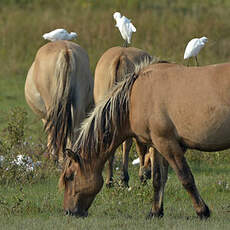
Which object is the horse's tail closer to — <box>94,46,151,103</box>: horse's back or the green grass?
<box>94,46,151,103</box>: horse's back

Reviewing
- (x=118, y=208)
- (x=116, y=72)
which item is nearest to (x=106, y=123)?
(x=118, y=208)

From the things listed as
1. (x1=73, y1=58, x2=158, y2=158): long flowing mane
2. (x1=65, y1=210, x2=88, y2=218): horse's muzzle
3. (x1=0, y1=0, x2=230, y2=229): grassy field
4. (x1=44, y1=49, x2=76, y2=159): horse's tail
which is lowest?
(x1=0, y1=0, x2=230, y2=229): grassy field

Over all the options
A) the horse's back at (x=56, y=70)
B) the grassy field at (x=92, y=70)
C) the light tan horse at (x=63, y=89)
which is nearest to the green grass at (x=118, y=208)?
the grassy field at (x=92, y=70)

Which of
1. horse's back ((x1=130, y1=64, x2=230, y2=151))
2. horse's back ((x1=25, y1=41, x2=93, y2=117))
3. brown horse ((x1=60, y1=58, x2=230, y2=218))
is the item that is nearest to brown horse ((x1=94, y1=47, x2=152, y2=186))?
horse's back ((x1=25, y1=41, x2=93, y2=117))

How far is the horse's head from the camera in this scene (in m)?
6.71

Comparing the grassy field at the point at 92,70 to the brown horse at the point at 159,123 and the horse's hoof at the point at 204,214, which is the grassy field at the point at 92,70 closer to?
the horse's hoof at the point at 204,214

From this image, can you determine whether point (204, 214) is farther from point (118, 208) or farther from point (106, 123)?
point (106, 123)

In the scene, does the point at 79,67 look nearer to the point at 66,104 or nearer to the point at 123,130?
the point at 66,104

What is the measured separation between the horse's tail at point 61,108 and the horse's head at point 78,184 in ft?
6.61

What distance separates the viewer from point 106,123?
6.72m

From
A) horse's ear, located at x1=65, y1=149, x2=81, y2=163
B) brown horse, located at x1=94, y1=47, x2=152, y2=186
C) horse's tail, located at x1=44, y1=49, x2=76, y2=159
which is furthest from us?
brown horse, located at x1=94, y1=47, x2=152, y2=186

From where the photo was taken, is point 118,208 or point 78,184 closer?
point 78,184

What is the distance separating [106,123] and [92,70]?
11163 mm

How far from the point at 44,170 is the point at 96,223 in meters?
2.86
